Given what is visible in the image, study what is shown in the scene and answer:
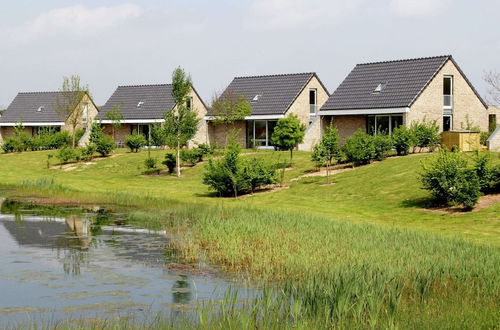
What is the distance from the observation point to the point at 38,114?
2817 inches

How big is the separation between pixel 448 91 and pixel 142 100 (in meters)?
27.5

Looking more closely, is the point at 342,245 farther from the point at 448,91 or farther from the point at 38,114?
the point at 38,114

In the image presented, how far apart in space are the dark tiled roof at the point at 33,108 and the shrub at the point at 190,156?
27.6 meters

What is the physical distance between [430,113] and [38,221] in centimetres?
2969

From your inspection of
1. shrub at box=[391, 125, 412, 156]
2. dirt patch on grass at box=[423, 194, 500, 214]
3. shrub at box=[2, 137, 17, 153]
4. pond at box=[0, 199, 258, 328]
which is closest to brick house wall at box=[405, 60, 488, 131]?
shrub at box=[391, 125, 412, 156]

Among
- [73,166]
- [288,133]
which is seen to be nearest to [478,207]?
[288,133]

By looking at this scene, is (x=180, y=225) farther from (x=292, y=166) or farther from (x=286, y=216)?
(x=292, y=166)

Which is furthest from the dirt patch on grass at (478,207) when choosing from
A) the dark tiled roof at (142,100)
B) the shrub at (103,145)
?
the dark tiled roof at (142,100)

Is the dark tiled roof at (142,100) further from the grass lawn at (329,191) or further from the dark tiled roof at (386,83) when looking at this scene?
the dark tiled roof at (386,83)

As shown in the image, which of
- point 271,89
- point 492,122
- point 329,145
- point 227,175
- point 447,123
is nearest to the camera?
point 227,175

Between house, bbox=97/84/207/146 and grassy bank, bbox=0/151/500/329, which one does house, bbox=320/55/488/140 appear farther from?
house, bbox=97/84/207/146

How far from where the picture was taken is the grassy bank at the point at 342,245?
34.4ft

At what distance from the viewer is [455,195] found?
25.1 metres

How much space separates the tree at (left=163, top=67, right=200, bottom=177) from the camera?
137 feet
